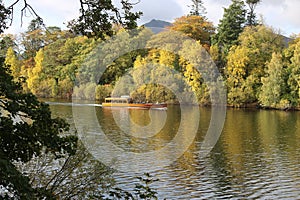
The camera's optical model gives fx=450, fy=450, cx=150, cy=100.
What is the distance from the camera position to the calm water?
41.7 feet

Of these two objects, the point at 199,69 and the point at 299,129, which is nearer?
the point at 299,129

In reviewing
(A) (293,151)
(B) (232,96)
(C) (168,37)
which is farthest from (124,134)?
(C) (168,37)

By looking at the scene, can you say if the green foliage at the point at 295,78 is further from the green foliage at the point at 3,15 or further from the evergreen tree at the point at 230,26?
the green foliage at the point at 3,15

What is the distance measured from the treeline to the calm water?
422 inches

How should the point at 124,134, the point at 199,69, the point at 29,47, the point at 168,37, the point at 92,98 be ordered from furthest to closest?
the point at 29,47 → the point at 92,98 → the point at 168,37 → the point at 199,69 → the point at 124,134

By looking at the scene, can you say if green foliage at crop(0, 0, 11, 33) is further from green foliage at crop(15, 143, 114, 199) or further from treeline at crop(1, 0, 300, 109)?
treeline at crop(1, 0, 300, 109)

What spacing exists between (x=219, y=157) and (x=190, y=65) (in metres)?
26.1

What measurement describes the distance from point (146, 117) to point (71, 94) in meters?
25.1

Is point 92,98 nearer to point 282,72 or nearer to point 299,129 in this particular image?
point 282,72

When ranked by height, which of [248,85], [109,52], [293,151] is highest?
[109,52]

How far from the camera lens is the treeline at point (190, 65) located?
3962 centimetres

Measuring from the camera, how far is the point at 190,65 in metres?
42.6

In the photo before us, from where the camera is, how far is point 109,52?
160 ft

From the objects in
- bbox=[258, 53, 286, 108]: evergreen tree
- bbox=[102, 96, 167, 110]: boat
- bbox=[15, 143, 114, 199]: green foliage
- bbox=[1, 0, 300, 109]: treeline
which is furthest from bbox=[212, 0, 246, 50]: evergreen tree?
bbox=[15, 143, 114, 199]: green foliage
